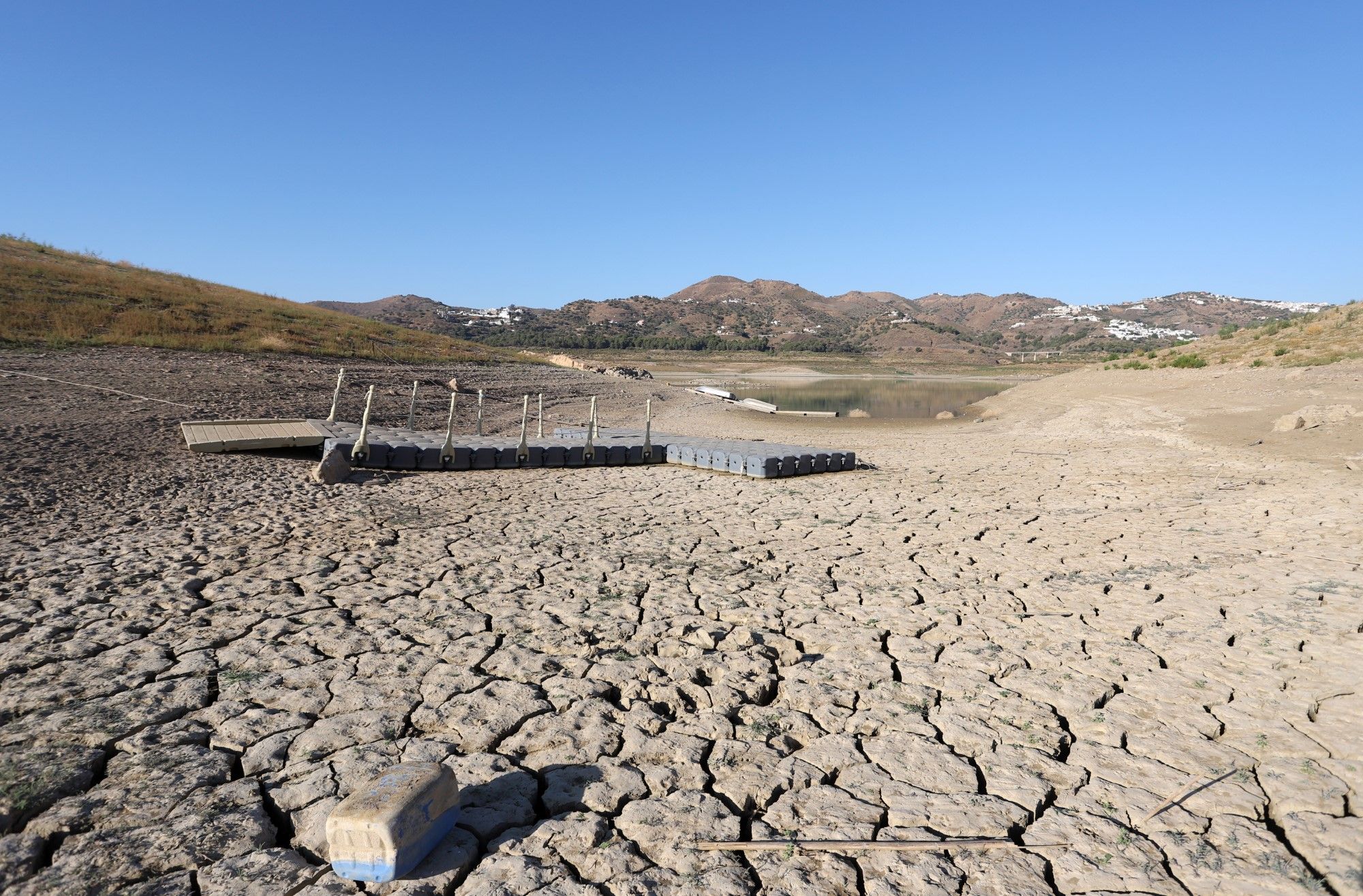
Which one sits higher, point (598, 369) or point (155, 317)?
point (155, 317)

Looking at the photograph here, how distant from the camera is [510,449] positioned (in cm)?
1066

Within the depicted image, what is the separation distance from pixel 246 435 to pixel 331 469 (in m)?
2.08

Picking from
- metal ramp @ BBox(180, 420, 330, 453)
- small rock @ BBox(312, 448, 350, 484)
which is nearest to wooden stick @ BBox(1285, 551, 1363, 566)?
small rock @ BBox(312, 448, 350, 484)

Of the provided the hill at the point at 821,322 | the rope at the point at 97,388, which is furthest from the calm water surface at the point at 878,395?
the hill at the point at 821,322

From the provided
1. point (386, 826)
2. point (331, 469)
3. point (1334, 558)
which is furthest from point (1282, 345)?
point (386, 826)

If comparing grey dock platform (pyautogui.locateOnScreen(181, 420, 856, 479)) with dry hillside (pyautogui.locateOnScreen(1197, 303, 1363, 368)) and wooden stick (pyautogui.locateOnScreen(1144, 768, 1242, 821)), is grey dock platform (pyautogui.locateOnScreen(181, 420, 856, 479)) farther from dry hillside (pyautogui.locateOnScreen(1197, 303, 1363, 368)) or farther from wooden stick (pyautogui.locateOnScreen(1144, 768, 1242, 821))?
dry hillside (pyautogui.locateOnScreen(1197, 303, 1363, 368))

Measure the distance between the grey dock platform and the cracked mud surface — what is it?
48.5 inches

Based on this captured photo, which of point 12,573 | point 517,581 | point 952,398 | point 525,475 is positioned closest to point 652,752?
point 517,581

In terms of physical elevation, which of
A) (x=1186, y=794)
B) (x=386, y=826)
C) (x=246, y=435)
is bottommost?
(x=1186, y=794)

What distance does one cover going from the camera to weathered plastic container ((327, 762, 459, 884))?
236 centimetres

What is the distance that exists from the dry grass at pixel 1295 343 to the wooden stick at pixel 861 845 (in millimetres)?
21554

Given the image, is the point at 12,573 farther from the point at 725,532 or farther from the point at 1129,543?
the point at 1129,543

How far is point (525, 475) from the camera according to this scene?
10.2 metres

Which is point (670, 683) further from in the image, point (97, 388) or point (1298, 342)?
point (1298, 342)
